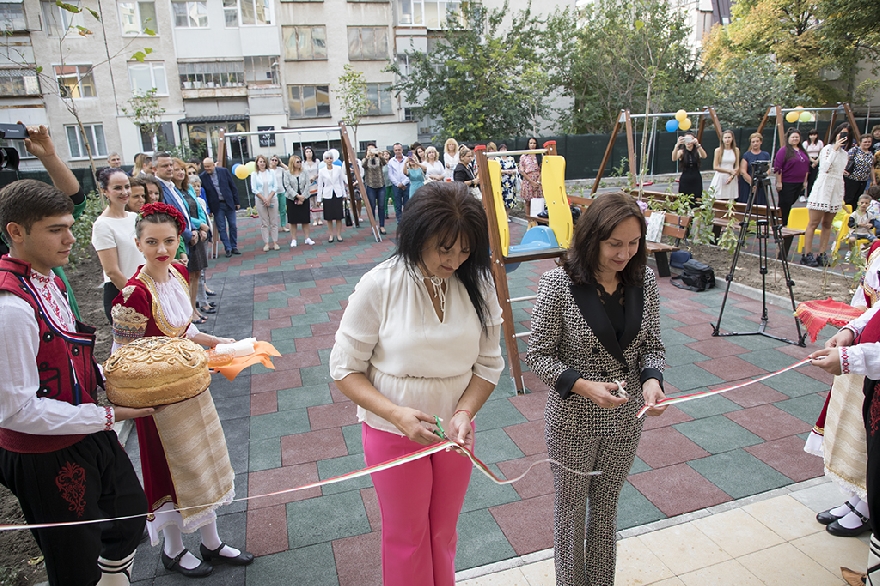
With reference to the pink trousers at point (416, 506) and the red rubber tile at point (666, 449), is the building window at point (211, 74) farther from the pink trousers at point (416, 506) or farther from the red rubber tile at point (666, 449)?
the pink trousers at point (416, 506)

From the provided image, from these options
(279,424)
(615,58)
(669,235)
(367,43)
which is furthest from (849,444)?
(367,43)

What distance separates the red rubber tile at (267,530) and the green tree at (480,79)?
2047 cm

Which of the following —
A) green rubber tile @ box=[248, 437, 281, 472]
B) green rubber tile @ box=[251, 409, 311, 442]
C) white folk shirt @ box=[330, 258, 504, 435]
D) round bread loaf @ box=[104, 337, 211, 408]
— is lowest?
green rubber tile @ box=[251, 409, 311, 442]

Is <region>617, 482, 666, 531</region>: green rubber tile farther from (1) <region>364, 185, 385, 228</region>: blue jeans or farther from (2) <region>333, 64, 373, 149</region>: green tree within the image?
(2) <region>333, 64, 373, 149</region>: green tree

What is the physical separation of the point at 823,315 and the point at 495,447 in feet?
6.96

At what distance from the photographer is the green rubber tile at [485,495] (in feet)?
10.6

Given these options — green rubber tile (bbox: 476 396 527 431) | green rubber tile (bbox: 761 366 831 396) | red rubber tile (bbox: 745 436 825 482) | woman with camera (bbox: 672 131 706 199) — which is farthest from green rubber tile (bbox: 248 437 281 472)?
woman with camera (bbox: 672 131 706 199)

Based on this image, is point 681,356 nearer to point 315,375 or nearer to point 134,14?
point 315,375

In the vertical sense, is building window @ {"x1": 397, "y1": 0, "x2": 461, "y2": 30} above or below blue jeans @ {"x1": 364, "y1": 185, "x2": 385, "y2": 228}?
above

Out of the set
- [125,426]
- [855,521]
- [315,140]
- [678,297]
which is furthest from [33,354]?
[315,140]

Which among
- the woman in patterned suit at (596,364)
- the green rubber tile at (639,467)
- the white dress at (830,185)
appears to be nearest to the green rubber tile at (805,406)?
the green rubber tile at (639,467)

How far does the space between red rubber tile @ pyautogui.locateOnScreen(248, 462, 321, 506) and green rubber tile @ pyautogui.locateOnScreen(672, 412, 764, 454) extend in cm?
252

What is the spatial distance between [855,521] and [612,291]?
6.34 ft

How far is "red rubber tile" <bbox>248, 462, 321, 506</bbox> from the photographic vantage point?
131 inches
